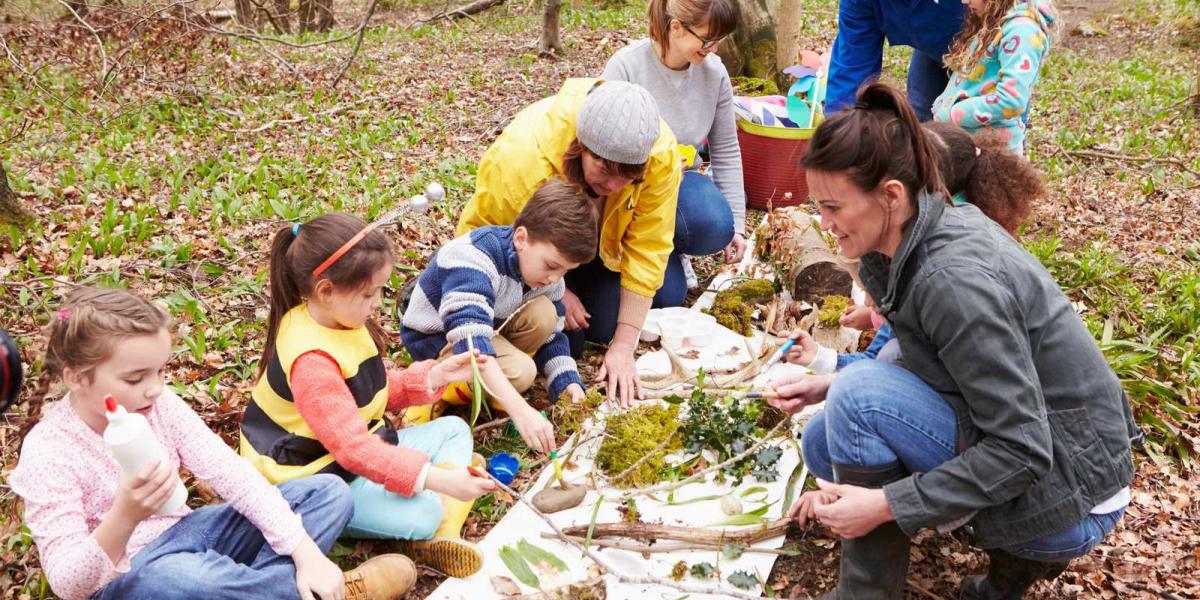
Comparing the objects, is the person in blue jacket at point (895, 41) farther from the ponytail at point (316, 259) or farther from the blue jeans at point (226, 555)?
the blue jeans at point (226, 555)

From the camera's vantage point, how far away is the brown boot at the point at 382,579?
6.66 ft

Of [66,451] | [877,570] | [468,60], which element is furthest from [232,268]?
[468,60]

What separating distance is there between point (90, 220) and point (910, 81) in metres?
4.22

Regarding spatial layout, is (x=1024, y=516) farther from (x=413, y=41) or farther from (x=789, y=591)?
(x=413, y=41)

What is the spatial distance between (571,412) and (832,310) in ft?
4.14

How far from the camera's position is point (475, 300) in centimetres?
260

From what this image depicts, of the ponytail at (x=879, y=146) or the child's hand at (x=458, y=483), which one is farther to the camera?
the child's hand at (x=458, y=483)

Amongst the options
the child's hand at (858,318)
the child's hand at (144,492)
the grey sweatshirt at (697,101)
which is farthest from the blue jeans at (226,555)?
the grey sweatshirt at (697,101)

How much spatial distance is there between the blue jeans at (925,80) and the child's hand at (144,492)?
3.81 meters

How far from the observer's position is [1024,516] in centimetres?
179

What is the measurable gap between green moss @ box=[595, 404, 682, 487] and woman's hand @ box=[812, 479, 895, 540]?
0.82 m

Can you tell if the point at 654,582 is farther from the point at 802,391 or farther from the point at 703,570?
the point at 802,391

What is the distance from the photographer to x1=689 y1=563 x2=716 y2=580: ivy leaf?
2.20 metres

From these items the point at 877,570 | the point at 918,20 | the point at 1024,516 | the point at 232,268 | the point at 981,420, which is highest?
the point at 918,20
